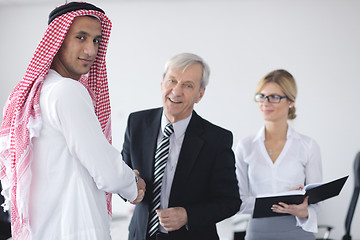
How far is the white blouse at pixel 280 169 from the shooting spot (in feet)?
7.86

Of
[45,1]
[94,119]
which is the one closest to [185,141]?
[94,119]

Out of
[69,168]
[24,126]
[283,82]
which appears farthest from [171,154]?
[283,82]

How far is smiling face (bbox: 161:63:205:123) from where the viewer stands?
195 centimetres

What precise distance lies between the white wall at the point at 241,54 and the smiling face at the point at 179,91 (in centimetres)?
283

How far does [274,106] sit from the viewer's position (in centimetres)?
249

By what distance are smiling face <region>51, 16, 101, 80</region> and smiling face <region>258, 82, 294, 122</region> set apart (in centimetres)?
131

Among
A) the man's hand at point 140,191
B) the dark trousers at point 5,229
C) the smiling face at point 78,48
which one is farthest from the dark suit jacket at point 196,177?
the dark trousers at point 5,229

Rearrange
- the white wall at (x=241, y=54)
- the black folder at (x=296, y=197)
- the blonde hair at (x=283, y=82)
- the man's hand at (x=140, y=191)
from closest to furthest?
1. the man's hand at (x=140, y=191)
2. the black folder at (x=296, y=197)
3. the blonde hair at (x=283, y=82)
4. the white wall at (x=241, y=54)

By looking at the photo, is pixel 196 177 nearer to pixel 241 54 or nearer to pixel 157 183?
pixel 157 183

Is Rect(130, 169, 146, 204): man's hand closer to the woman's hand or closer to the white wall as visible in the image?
the woman's hand

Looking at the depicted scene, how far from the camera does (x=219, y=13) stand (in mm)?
4797

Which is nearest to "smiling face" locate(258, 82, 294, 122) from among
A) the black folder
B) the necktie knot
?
the black folder

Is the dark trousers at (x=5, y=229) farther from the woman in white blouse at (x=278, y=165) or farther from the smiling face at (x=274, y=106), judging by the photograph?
the smiling face at (x=274, y=106)

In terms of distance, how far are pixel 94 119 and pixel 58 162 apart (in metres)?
0.21
